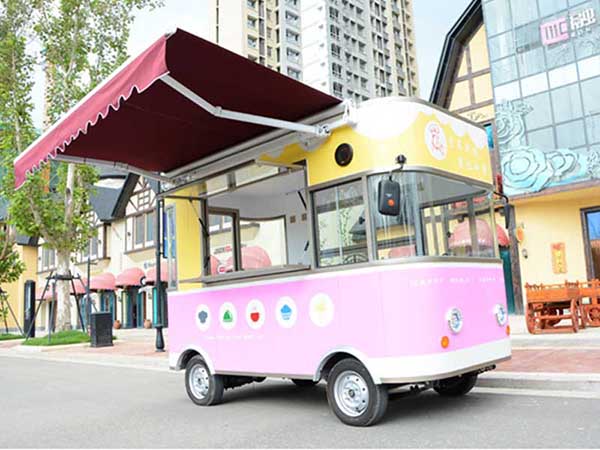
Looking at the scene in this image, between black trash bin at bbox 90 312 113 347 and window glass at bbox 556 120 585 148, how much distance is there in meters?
17.1

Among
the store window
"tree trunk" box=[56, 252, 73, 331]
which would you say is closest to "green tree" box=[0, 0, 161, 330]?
"tree trunk" box=[56, 252, 73, 331]

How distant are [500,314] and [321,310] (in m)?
2.08

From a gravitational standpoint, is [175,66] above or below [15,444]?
above

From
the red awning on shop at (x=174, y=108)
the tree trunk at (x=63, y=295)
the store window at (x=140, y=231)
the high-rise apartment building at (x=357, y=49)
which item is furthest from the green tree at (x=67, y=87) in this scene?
the high-rise apartment building at (x=357, y=49)

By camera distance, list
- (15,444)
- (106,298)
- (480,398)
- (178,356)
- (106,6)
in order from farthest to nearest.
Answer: (106,298) < (106,6) < (178,356) < (480,398) < (15,444)

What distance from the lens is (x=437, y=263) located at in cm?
575

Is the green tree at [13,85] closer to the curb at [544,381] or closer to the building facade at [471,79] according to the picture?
the building facade at [471,79]

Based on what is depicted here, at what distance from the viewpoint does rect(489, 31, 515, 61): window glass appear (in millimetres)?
21938

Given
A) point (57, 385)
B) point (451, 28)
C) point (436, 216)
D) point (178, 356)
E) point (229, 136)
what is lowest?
point (57, 385)

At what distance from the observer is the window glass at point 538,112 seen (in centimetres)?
2077

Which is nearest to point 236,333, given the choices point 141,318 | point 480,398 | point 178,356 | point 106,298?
point 178,356

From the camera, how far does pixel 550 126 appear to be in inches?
813

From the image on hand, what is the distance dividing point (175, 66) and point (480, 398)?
516 centimetres

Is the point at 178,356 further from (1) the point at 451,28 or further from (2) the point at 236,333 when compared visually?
(1) the point at 451,28
